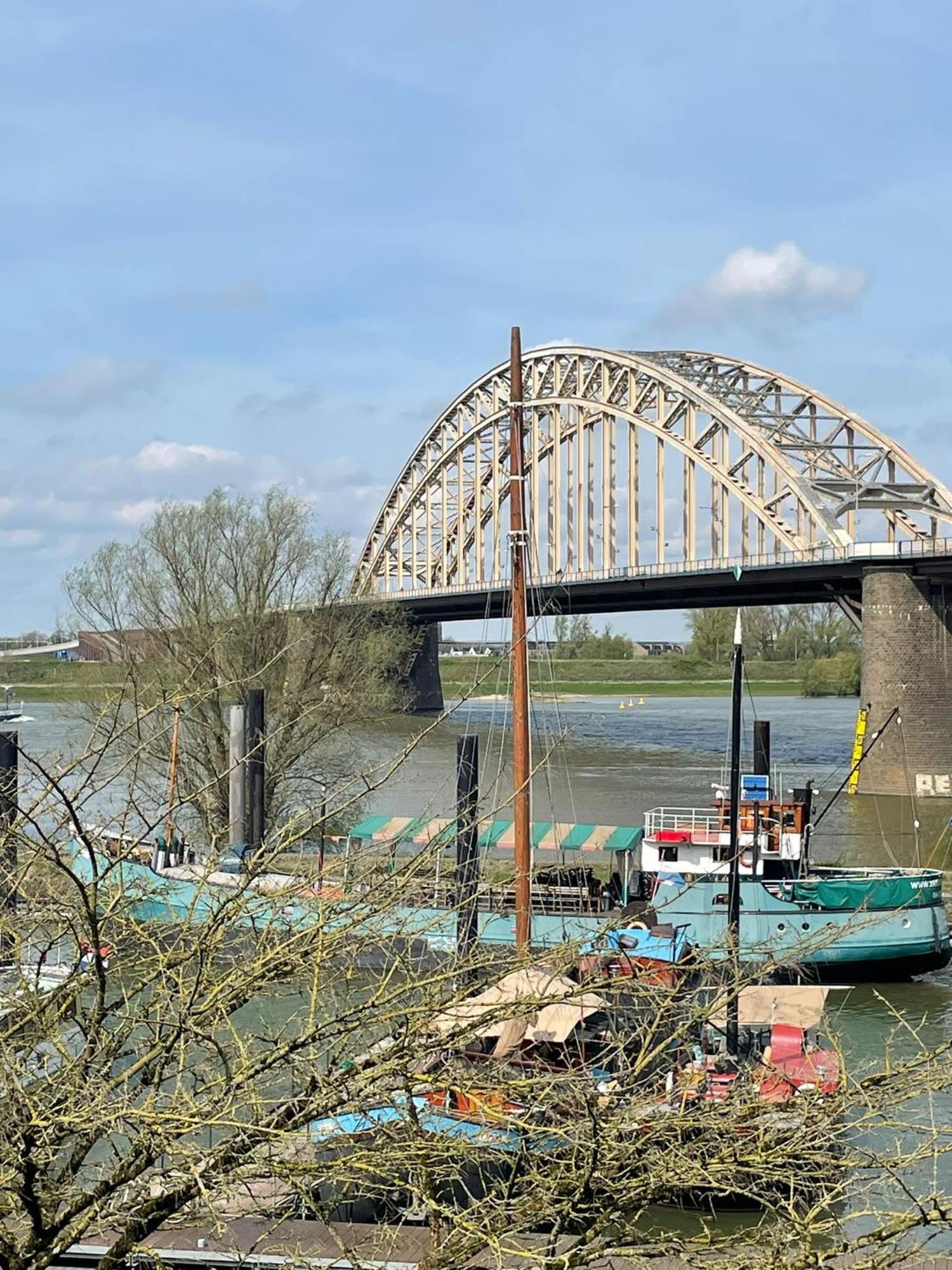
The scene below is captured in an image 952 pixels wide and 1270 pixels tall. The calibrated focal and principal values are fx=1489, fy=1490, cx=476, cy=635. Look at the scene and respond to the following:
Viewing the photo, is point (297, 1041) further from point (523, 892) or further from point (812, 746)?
point (812, 746)

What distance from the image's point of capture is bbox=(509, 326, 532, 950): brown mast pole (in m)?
17.2

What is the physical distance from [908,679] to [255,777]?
→ 2899 cm

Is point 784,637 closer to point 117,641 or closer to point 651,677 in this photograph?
point 651,677

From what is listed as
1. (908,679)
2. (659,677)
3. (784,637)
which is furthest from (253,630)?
(659,677)

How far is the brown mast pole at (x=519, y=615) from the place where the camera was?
17.2 m

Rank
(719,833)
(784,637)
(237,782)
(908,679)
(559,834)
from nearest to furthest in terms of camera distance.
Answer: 1. (237,782)
2. (719,833)
3. (559,834)
4. (908,679)
5. (784,637)

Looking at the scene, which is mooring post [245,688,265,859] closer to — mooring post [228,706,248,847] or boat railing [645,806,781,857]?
mooring post [228,706,248,847]

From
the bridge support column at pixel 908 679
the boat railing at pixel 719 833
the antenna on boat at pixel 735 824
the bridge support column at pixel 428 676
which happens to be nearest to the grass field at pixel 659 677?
the bridge support column at pixel 428 676

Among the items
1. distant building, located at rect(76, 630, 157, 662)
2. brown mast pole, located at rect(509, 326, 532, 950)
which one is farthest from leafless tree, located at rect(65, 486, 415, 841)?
brown mast pole, located at rect(509, 326, 532, 950)

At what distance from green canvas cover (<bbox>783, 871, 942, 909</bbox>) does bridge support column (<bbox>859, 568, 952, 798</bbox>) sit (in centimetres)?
2221

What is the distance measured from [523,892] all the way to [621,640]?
118 m

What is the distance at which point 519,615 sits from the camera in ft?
63.0

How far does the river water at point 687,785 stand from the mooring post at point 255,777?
2234 millimetres

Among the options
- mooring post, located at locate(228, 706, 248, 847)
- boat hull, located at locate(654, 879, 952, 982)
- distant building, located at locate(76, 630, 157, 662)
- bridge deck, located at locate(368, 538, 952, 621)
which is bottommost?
boat hull, located at locate(654, 879, 952, 982)
